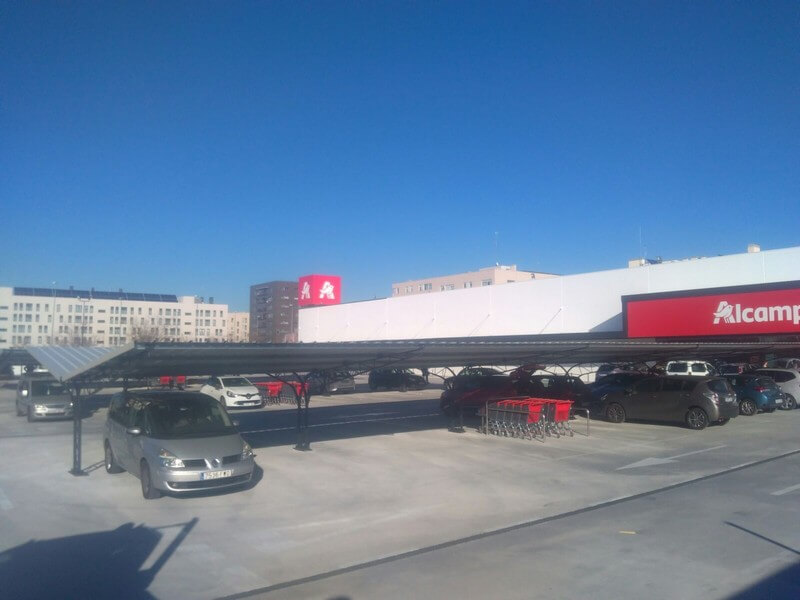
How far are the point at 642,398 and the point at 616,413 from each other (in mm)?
1176

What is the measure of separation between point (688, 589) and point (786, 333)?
25.5 metres

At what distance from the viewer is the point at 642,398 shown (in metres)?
21.8

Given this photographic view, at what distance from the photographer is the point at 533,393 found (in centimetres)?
2544

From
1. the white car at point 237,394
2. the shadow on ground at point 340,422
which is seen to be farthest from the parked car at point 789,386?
the white car at point 237,394

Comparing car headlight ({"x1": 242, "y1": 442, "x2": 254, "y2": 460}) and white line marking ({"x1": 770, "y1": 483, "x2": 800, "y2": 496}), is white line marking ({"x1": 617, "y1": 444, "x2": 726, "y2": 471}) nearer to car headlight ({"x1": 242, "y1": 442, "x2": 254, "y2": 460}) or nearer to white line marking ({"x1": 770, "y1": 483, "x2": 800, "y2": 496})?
white line marking ({"x1": 770, "y1": 483, "x2": 800, "y2": 496})

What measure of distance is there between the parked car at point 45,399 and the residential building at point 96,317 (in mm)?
51429

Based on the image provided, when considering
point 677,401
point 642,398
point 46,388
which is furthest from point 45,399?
point 677,401

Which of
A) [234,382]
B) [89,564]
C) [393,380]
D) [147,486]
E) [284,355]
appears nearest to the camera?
[89,564]

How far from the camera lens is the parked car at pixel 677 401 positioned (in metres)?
20.1

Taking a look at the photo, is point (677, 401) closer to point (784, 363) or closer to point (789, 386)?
point (789, 386)

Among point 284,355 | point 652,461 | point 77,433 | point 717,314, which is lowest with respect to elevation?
point 652,461

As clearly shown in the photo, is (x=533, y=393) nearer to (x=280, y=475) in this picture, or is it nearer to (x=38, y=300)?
(x=280, y=475)

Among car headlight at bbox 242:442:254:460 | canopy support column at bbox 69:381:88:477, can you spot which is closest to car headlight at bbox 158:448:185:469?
car headlight at bbox 242:442:254:460

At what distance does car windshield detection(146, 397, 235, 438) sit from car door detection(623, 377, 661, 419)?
48.7 feet
